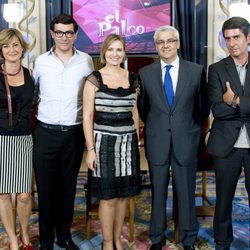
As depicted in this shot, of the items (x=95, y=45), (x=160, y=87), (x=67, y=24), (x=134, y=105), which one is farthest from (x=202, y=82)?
(x=95, y=45)

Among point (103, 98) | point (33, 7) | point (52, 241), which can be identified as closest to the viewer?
point (103, 98)

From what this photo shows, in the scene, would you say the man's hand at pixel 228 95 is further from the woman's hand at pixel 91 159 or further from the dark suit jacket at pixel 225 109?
the woman's hand at pixel 91 159

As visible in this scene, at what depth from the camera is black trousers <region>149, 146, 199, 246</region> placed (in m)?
3.03

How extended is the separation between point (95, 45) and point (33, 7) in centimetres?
99

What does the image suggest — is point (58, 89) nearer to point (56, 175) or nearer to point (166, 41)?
point (56, 175)

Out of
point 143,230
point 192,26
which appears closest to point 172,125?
point 143,230

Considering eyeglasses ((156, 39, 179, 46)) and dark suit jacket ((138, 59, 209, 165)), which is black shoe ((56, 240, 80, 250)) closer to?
dark suit jacket ((138, 59, 209, 165))

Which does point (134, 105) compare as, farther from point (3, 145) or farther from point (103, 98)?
point (3, 145)

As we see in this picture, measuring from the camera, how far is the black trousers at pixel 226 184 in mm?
2867

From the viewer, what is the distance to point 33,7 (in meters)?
6.35

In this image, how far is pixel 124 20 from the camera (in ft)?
21.1

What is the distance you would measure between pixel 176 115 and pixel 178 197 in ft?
1.82

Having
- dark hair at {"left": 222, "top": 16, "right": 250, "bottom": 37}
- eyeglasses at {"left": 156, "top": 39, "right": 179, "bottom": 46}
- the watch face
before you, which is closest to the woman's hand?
eyeglasses at {"left": 156, "top": 39, "right": 179, "bottom": 46}

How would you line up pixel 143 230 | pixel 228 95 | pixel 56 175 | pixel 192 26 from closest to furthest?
pixel 228 95 < pixel 56 175 < pixel 143 230 < pixel 192 26
